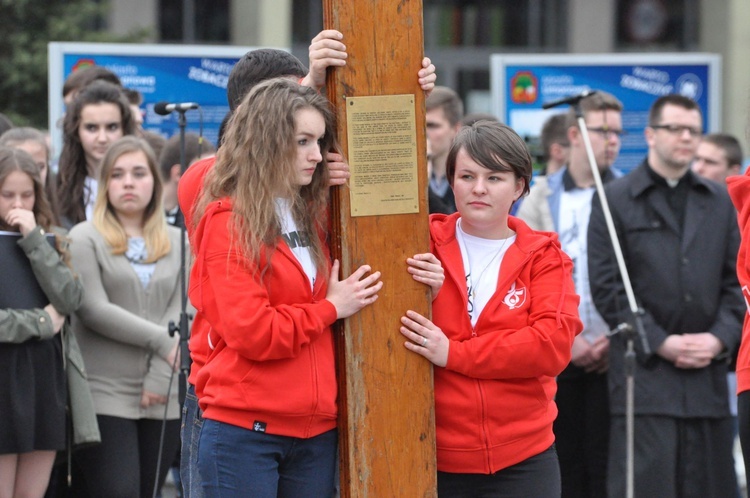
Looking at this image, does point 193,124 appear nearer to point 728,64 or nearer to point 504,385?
point 504,385

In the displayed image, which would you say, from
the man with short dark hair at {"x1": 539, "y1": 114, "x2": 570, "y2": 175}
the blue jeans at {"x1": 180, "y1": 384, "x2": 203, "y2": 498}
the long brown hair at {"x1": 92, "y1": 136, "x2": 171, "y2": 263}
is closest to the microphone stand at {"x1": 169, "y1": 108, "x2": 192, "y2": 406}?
the long brown hair at {"x1": 92, "y1": 136, "x2": 171, "y2": 263}

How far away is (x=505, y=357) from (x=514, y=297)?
0.71 feet

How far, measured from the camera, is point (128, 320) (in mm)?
5625

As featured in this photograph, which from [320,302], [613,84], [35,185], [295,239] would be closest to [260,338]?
[320,302]

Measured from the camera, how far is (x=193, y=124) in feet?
29.1

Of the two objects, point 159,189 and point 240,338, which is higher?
point 159,189

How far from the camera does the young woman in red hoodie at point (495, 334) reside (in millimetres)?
3760

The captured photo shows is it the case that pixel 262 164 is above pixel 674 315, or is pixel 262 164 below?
above

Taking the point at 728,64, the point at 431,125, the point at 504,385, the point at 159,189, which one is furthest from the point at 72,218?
the point at 728,64

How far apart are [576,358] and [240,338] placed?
3149 mm

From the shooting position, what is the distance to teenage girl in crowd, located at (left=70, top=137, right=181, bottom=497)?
5.62 meters

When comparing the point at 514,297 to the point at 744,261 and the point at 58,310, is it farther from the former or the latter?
the point at 58,310

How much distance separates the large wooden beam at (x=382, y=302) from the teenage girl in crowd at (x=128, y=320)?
1976 millimetres

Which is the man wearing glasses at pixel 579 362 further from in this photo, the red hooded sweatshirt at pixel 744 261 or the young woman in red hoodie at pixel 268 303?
the young woman in red hoodie at pixel 268 303
